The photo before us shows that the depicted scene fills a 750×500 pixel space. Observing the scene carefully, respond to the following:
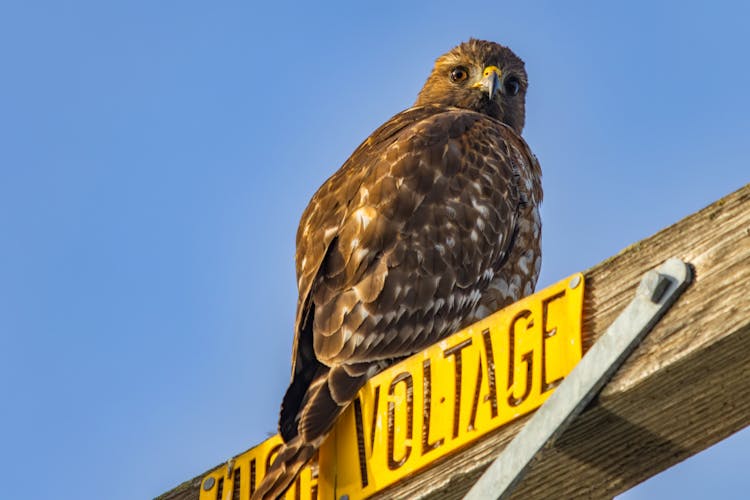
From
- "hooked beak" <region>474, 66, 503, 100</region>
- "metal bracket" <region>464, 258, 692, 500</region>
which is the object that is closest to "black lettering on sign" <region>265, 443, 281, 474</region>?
"metal bracket" <region>464, 258, 692, 500</region>

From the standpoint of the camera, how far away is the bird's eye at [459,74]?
7809 mm

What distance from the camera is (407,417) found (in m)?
3.12

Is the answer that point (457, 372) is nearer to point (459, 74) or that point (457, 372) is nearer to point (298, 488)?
point (298, 488)

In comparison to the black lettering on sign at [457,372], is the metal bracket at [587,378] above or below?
below

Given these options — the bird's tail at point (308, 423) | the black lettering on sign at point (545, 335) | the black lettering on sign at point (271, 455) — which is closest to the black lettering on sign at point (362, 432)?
the bird's tail at point (308, 423)

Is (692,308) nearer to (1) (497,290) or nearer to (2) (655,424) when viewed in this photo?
(2) (655,424)

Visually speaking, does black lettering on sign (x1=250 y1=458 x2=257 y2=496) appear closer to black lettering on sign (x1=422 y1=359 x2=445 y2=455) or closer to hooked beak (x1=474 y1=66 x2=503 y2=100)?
black lettering on sign (x1=422 y1=359 x2=445 y2=455)

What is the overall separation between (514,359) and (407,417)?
33cm

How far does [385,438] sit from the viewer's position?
3164mm

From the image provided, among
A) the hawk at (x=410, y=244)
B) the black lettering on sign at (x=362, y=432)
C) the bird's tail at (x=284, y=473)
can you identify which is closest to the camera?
the black lettering on sign at (x=362, y=432)

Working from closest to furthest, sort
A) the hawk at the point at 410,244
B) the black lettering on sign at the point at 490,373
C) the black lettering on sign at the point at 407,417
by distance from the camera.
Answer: the black lettering on sign at the point at 490,373 → the black lettering on sign at the point at 407,417 → the hawk at the point at 410,244

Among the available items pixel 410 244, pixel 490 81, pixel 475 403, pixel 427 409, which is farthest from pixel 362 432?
pixel 490 81

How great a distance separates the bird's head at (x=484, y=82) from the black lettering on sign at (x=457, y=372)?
4490 millimetres

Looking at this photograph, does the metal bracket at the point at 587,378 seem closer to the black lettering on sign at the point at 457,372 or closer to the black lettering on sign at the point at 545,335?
the black lettering on sign at the point at 545,335
